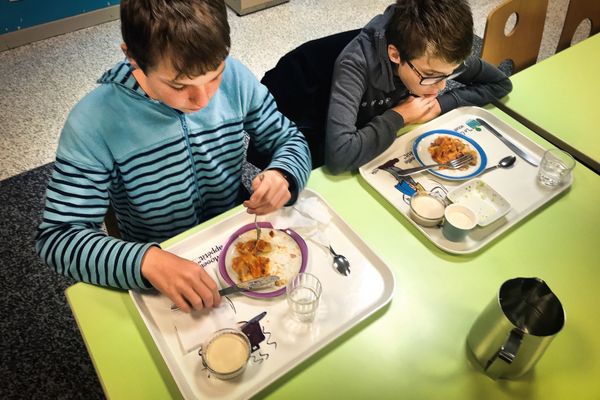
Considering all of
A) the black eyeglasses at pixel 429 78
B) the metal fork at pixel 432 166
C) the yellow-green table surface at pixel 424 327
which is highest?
the black eyeglasses at pixel 429 78

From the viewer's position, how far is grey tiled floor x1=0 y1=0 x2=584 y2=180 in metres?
2.29

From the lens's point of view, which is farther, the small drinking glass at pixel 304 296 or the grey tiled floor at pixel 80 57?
the grey tiled floor at pixel 80 57

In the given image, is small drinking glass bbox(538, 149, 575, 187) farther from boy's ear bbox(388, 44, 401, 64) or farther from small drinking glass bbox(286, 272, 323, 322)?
small drinking glass bbox(286, 272, 323, 322)

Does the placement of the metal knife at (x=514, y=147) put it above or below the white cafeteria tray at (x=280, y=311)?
above

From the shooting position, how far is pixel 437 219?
1008mm

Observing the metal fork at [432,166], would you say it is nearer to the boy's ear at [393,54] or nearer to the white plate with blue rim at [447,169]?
the white plate with blue rim at [447,169]

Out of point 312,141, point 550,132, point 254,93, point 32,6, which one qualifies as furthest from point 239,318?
point 32,6

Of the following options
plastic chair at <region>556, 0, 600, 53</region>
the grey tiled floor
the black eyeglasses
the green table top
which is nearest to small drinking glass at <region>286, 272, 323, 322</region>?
the black eyeglasses

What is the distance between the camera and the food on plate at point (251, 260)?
2.97 feet

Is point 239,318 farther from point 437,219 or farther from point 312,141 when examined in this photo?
point 312,141

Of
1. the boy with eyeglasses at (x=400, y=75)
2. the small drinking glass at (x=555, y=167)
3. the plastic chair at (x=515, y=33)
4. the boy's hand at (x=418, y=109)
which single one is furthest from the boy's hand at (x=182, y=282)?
the plastic chair at (x=515, y=33)

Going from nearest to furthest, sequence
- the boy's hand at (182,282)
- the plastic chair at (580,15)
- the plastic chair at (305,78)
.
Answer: the boy's hand at (182,282)
the plastic chair at (305,78)
the plastic chair at (580,15)

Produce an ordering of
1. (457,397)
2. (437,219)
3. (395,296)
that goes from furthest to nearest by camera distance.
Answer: (437,219) < (395,296) < (457,397)

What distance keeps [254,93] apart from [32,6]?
95.4 inches
